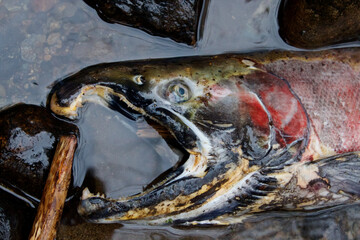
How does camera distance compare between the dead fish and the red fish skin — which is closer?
the dead fish

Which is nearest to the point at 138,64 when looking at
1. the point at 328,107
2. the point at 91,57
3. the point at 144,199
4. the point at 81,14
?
the point at 91,57

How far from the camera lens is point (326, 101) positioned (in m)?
3.29

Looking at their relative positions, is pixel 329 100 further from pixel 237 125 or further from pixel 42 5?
pixel 42 5

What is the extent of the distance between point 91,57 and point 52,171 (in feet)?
3.77

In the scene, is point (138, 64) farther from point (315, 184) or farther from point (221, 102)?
point (315, 184)

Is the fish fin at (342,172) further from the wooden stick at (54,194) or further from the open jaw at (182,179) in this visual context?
the wooden stick at (54,194)

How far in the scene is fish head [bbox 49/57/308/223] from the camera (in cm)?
297

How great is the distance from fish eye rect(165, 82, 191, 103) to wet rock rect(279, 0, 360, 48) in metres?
1.39

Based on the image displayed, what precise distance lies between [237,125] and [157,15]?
1.31 m

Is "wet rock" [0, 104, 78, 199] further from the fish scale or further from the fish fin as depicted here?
the fish fin

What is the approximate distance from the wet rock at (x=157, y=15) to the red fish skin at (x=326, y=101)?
0.86 m

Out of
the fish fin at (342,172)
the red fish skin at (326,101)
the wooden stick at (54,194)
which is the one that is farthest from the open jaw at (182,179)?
the red fish skin at (326,101)

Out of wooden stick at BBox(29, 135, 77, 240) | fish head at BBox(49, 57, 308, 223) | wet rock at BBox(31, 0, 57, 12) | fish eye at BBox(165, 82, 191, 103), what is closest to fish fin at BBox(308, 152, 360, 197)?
fish head at BBox(49, 57, 308, 223)

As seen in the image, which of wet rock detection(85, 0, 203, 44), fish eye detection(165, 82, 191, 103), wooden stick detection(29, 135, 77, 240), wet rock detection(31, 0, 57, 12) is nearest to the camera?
fish eye detection(165, 82, 191, 103)
